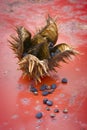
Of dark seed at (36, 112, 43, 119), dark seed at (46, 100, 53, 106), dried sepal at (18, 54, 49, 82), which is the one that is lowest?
dark seed at (36, 112, 43, 119)

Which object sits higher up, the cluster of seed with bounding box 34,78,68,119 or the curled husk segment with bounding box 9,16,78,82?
the curled husk segment with bounding box 9,16,78,82

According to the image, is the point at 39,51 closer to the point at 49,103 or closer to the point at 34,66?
the point at 34,66

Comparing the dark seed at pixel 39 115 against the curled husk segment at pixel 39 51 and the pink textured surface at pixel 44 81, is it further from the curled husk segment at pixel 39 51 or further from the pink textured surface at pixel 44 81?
the curled husk segment at pixel 39 51

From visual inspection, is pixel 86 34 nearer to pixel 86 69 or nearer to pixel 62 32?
pixel 62 32

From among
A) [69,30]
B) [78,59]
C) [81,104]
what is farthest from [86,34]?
[81,104]

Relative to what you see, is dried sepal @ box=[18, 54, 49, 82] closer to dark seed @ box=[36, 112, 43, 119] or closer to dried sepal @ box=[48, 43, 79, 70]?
dried sepal @ box=[48, 43, 79, 70]

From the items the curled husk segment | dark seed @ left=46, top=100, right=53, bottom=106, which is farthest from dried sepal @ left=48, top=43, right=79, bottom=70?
dark seed @ left=46, top=100, right=53, bottom=106

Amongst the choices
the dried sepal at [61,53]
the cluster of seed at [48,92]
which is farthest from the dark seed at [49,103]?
the dried sepal at [61,53]
